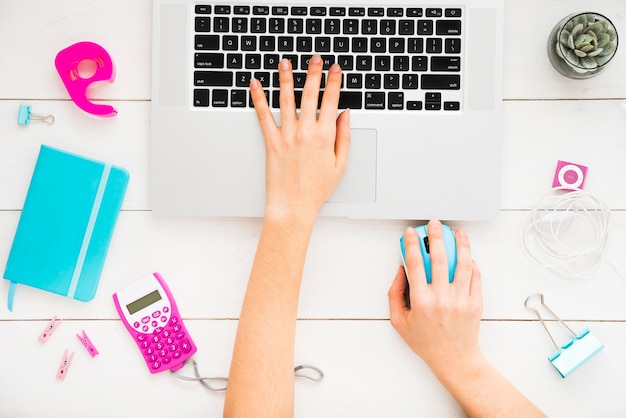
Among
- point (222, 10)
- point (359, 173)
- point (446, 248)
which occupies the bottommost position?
point (446, 248)

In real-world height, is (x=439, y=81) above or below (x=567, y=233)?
above

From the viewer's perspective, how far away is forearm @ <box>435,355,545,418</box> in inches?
29.4

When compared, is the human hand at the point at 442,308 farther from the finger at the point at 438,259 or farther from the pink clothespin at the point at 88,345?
the pink clothespin at the point at 88,345

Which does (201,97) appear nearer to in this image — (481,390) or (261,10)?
(261,10)

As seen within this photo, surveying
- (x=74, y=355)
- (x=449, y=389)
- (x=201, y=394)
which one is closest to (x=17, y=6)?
(x=74, y=355)

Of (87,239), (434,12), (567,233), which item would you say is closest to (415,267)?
(567,233)

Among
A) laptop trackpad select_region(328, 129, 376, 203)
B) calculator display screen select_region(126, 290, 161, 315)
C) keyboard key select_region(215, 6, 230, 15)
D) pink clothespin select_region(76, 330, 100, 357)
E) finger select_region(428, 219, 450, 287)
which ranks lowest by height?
pink clothespin select_region(76, 330, 100, 357)

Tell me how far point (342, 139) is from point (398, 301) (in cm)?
26

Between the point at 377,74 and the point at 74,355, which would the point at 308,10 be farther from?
the point at 74,355

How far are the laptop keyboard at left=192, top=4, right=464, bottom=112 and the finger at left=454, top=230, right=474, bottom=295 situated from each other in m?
0.20

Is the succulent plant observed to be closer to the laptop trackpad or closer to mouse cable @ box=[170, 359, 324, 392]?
the laptop trackpad

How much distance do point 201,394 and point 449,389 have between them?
386 mm

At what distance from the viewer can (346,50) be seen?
75 cm

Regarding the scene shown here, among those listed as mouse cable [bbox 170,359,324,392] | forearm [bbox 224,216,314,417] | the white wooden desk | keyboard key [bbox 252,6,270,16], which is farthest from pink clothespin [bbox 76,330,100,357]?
keyboard key [bbox 252,6,270,16]
